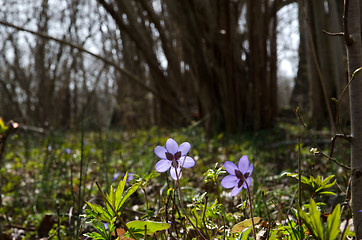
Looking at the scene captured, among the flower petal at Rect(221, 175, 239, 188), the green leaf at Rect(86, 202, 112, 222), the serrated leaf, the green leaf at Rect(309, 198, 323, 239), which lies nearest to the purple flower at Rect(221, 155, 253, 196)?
the flower petal at Rect(221, 175, 239, 188)

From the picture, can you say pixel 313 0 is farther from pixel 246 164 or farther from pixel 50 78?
pixel 50 78

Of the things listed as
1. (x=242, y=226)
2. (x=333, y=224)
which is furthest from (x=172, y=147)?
(x=333, y=224)

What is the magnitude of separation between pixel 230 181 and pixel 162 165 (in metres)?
0.19

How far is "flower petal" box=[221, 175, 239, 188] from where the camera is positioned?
0.88 meters

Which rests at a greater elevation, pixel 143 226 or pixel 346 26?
pixel 346 26

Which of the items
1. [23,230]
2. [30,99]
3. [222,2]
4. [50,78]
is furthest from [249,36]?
[50,78]

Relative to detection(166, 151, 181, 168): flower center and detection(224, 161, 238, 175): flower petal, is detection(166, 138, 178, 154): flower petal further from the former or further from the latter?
detection(224, 161, 238, 175): flower petal

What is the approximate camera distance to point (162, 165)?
89 cm

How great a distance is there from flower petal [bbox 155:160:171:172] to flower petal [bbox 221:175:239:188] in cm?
15

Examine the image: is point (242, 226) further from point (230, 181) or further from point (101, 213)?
point (101, 213)

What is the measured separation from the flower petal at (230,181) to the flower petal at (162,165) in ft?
0.50

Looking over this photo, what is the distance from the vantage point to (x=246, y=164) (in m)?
0.87

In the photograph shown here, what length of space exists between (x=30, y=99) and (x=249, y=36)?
6497 millimetres

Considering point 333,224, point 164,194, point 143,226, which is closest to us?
point 333,224
